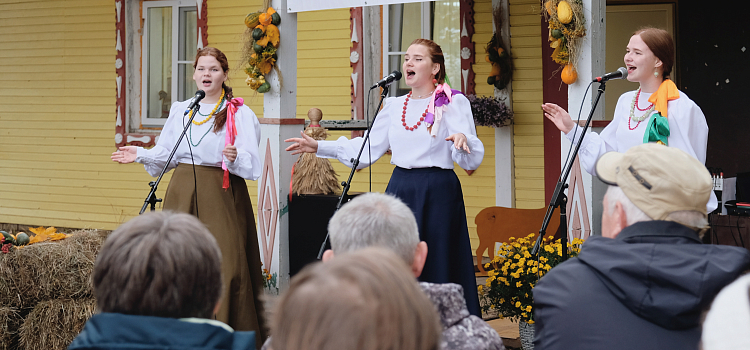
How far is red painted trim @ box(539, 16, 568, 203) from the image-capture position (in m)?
5.93

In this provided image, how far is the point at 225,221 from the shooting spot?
3.53 metres

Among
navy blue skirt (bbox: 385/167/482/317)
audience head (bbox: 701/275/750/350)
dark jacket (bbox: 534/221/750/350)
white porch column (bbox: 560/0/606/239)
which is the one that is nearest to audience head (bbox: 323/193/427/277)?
dark jacket (bbox: 534/221/750/350)

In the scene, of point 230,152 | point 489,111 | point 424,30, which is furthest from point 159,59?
point 230,152

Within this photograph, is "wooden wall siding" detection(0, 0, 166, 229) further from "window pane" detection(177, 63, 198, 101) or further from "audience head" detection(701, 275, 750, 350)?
"audience head" detection(701, 275, 750, 350)

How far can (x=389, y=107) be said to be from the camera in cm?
362

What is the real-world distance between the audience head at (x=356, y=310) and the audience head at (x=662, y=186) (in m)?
0.80

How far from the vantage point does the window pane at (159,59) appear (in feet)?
Result: 25.8

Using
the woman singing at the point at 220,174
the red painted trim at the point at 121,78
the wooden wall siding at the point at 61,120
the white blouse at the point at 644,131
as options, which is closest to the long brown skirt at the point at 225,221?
the woman singing at the point at 220,174

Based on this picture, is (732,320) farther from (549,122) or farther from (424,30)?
(424,30)

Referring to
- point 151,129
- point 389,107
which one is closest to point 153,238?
point 389,107

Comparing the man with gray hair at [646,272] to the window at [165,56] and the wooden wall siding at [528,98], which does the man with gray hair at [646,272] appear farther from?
the window at [165,56]

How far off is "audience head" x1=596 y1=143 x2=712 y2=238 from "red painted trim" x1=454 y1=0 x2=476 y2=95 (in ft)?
15.5

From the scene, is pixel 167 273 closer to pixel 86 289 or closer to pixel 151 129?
pixel 86 289

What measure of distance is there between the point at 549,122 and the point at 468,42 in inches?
40.3
